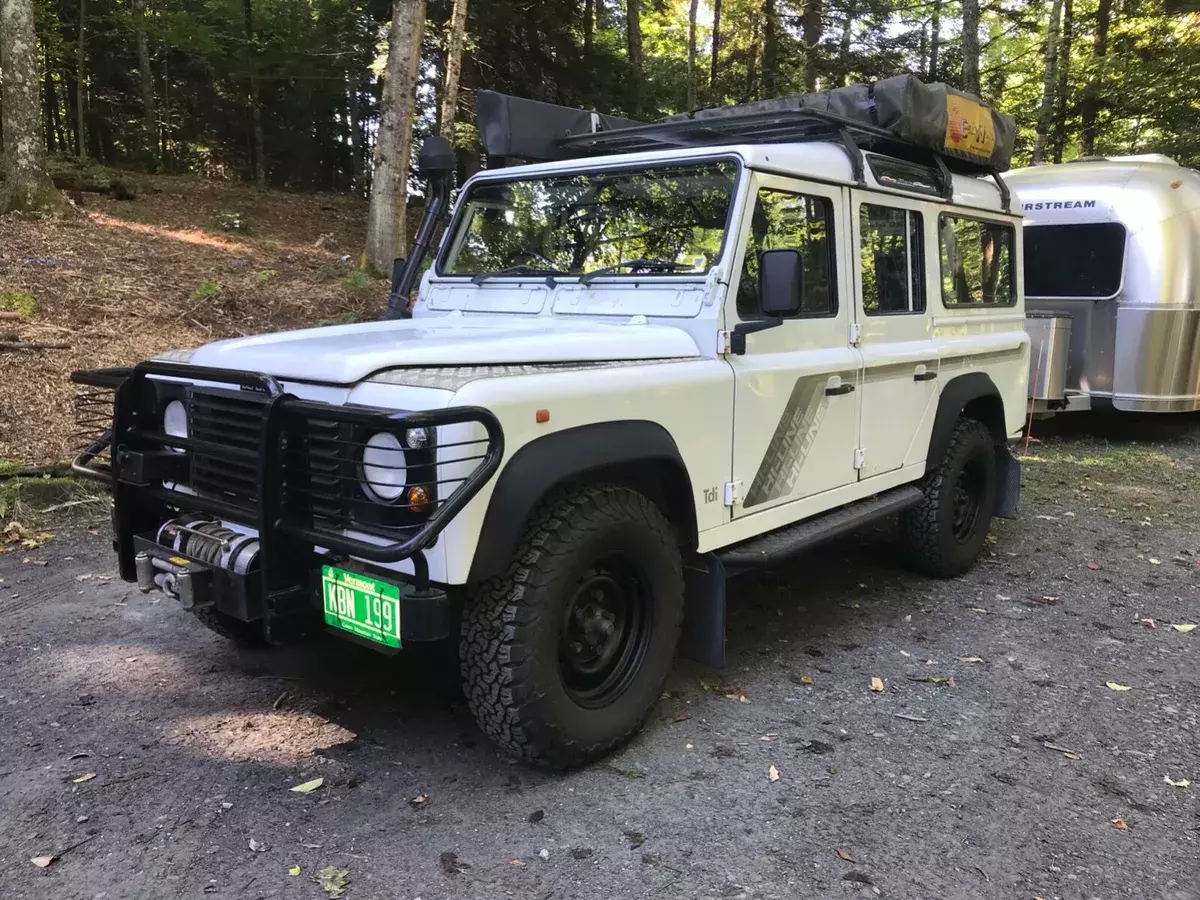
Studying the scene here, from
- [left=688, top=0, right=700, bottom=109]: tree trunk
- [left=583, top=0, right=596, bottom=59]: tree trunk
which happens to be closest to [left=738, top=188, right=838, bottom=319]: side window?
[left=583, top=0, right=596, bottom=59]: tree trunk

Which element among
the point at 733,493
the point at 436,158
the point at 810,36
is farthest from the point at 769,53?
the point at 733,493

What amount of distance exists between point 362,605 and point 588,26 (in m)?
17.3

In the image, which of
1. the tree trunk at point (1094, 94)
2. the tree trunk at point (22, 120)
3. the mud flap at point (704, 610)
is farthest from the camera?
the tree trunk at point (1094, 94)

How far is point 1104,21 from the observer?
58.1 ft

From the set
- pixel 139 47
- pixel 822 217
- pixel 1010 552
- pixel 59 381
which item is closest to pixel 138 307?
pixel 59 381

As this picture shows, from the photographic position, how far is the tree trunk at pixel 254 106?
69.1 feet

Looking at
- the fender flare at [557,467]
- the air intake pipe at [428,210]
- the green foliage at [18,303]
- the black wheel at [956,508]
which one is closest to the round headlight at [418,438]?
the fender flare at [557,467]

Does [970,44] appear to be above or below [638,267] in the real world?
above

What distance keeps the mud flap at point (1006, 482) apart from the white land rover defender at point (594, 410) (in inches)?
15.7

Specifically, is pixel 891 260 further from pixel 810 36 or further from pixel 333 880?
pixel 810 36

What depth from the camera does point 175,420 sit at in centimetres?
335

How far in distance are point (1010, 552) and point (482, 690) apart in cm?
441

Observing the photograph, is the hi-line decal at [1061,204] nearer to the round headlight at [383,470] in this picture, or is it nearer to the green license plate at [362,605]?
the round headlight at [383,470]

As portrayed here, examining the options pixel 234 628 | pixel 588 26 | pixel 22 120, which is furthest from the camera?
pixel 588 26
